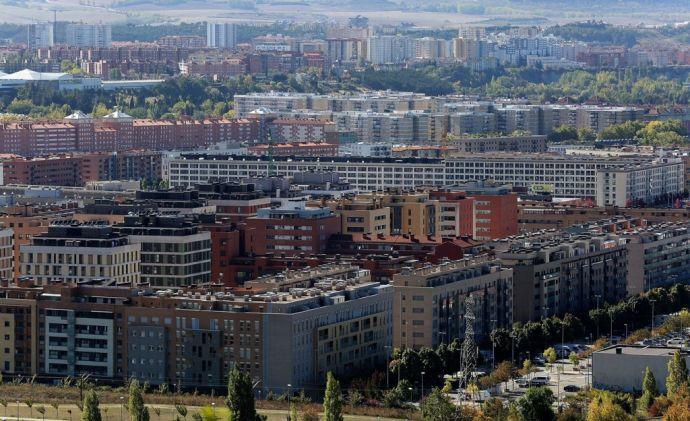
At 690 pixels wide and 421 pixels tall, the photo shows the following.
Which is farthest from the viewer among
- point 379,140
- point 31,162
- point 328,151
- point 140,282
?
point 379,140

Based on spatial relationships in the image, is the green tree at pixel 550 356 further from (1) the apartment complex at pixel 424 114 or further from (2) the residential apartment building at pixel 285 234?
(1) the apartment complex at pixel 424 114

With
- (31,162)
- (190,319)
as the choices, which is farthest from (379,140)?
(190,319)

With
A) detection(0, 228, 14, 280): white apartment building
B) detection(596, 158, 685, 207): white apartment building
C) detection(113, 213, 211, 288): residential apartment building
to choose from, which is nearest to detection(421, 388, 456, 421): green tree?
detection(113, 213, 211, 288): residential apartment building

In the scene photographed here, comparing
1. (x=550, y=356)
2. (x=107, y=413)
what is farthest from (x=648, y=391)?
(x=107, y=413)

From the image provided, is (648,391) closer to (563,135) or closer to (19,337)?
(19,337)

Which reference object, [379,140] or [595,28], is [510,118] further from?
[595,28]

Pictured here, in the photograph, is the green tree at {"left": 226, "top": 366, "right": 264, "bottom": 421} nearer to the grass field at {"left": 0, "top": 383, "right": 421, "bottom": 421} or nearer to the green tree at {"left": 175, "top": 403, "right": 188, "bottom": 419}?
the grass field at {"left": 0, "top": 383, "right": 421, "bottom": 421}
